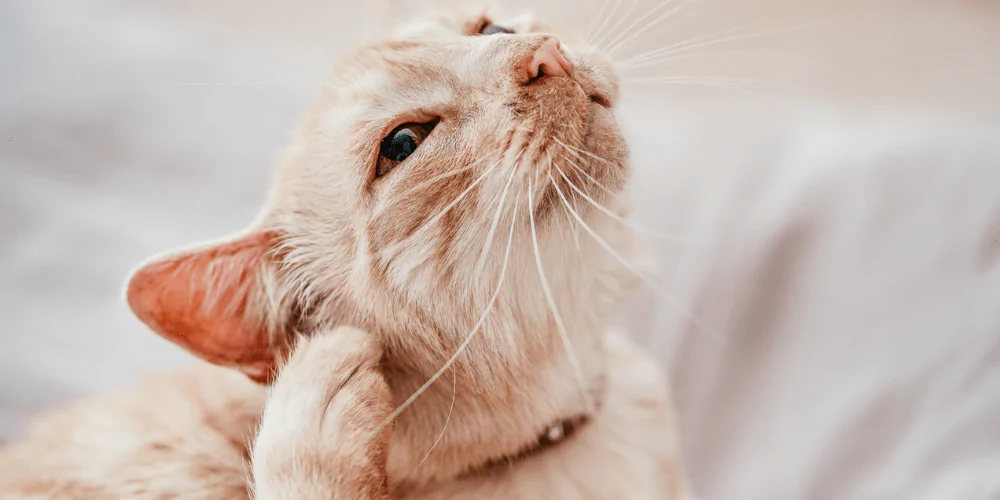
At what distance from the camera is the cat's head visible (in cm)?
73

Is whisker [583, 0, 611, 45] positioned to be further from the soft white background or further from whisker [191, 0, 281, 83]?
whisker [191, 0, 281, 83]

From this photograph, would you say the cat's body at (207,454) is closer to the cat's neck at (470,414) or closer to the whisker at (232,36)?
the cat's neck at (470,414)

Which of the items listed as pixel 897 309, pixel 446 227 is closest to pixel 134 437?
pixel 446 227

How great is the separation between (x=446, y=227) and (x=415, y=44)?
0.27 m

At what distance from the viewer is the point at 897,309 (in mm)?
1075

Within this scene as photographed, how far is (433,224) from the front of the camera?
0.75 meters

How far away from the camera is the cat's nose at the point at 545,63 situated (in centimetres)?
74

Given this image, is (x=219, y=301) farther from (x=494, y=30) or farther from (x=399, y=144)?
(x=494, y=30)

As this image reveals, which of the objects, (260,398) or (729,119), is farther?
(729,119)

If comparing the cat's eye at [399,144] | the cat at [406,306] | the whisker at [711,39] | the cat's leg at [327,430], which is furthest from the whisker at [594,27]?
the cat's leg at [327,430]

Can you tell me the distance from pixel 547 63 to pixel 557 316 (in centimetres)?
29

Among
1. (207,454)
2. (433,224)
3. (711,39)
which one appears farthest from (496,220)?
(711,39)

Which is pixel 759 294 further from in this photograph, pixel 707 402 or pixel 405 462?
pixel 405 462

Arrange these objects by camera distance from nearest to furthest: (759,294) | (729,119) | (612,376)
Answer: (612,376)
(759,294)
(729,119)
